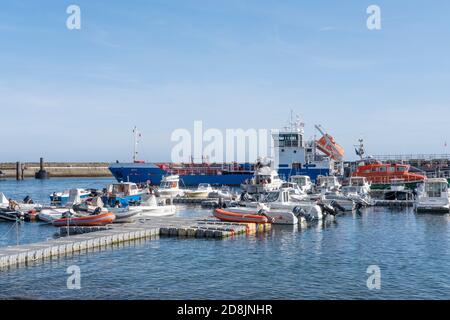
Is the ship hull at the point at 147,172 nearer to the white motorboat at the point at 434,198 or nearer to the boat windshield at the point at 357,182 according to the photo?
the boat windshield at the point at 357,182

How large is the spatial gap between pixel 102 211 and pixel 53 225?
3595 millimetres

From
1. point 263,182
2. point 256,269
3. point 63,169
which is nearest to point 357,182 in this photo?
point 263,182

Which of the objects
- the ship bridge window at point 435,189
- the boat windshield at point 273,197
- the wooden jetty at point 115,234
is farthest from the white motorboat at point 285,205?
the ship bridge window at point 435,189

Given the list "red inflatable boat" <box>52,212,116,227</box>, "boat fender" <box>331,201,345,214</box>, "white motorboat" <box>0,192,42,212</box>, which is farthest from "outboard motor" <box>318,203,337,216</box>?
"white motorboat" <box>0,192,42,212</box>

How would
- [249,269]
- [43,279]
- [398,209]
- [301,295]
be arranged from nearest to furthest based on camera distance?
[301,295], [43,279], [249,269], [398,209]

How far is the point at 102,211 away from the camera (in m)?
32.9

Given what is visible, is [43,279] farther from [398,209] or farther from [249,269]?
[398,209]

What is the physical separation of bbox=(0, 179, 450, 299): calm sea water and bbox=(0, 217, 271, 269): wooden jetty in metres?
0.77

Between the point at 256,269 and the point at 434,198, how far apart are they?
984 inches
